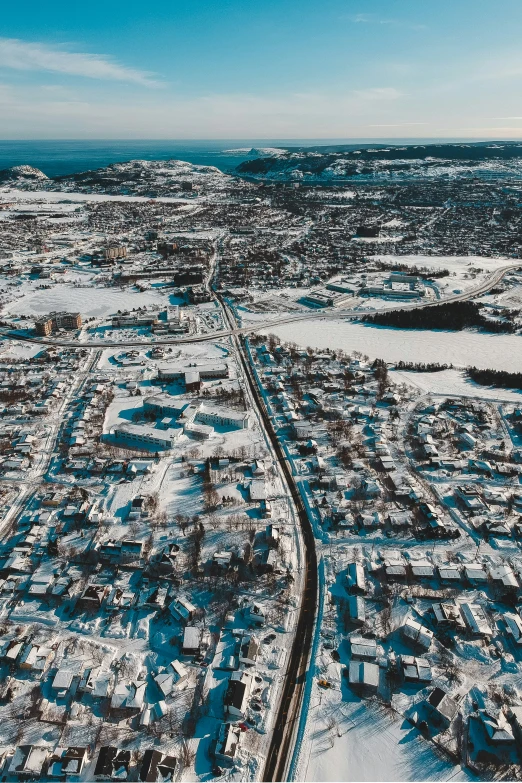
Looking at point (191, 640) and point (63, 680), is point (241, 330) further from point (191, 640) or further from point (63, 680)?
point (63, 680)

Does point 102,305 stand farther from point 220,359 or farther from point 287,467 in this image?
point 287,467

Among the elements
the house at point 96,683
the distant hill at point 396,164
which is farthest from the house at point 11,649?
the distant hill at point 396,164

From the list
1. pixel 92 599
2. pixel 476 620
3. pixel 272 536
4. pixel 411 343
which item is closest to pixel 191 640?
pixel 92 599

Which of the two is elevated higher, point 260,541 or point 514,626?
point 260,541

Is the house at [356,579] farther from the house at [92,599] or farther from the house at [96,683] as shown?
the house at [92,599]

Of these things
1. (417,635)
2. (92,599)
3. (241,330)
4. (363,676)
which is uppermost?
(241,330)
